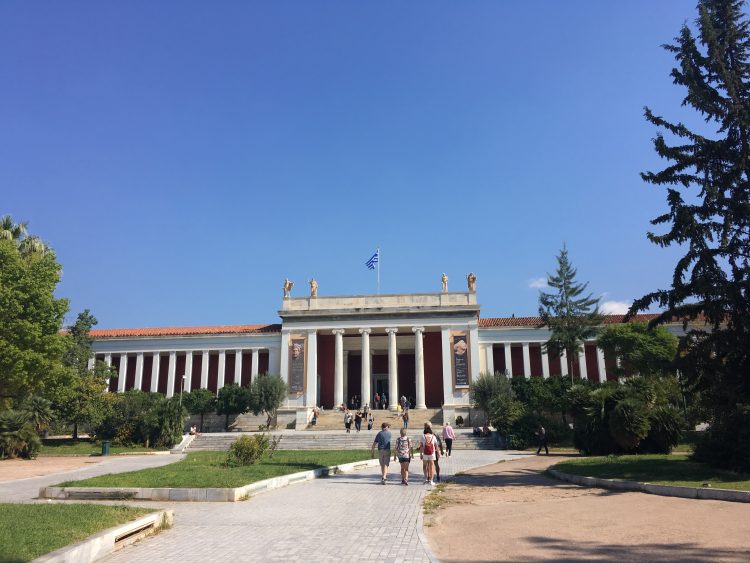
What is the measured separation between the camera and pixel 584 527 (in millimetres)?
7785

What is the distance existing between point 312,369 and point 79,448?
19254 mm

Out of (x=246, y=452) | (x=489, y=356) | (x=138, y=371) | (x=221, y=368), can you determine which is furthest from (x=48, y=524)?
(x=138, y=371)

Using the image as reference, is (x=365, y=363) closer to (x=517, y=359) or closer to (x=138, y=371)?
(x=517, y=359)

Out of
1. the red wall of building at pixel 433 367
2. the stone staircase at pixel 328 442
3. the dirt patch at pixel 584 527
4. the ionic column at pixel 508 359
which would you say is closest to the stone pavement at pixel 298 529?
the dirt patch at pixel 584 527

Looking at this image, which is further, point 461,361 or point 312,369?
point 312,369

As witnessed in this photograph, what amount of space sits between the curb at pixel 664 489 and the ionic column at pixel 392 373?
A: 3120 cm

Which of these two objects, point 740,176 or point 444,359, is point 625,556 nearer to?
point 740,176

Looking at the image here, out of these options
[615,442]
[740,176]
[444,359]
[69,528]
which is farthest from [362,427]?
[69,528]

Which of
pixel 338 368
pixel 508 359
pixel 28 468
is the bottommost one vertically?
pixel 28 468

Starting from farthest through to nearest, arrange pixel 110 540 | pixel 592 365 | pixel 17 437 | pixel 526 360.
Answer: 1. pixel 592 365
2. pixel 526 360
3. pixel 17 437
4. pixel 110 540

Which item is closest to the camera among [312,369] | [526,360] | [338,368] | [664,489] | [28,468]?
[664,489]

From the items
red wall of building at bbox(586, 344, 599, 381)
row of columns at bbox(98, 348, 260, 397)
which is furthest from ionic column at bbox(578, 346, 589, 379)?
row of columns at bbox(98, 348, 260, 397)

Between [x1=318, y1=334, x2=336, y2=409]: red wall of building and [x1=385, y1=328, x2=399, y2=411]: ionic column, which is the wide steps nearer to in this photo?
[x1=385, y1=328, x2=399, y2=411]: ionic column

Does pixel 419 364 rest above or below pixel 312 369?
above
